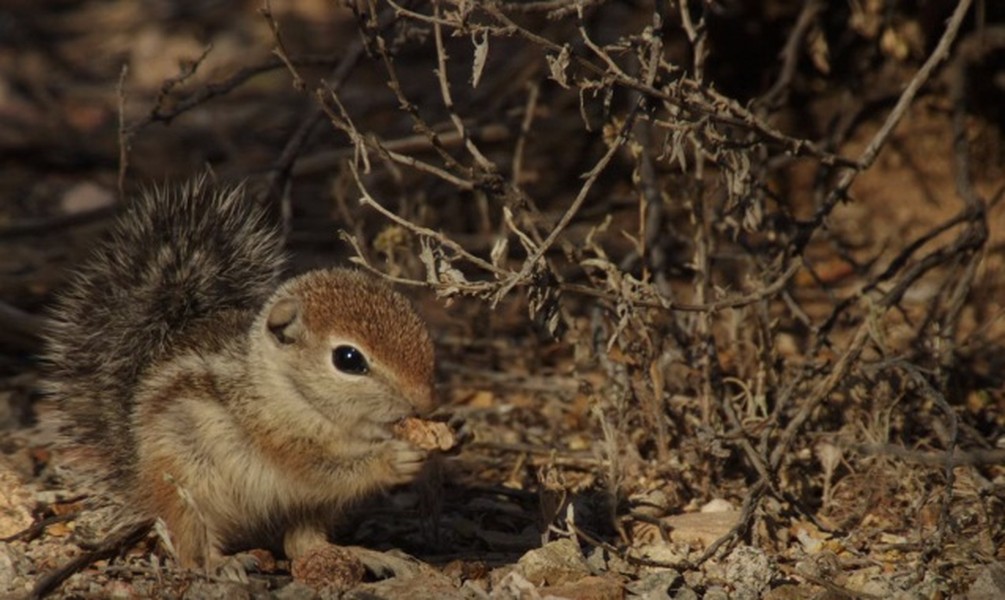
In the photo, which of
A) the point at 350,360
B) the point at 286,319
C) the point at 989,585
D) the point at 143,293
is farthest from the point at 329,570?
the point at 989,585

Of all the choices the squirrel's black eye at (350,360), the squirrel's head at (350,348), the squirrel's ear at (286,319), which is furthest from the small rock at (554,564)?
the squirrel's ear at (286,319)

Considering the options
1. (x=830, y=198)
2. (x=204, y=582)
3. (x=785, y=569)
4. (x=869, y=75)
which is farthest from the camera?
(x=869, y=75)

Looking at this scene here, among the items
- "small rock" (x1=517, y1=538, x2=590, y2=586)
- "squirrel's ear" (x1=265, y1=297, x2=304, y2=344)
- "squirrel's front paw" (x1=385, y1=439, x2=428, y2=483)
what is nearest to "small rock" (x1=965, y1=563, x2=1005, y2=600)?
"small rock" (x1=517, y1=538, x2=590, y2=586)

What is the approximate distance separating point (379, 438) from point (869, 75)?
3.68 m

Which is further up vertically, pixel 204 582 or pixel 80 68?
pixel 80 68

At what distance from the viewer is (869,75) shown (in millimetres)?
7043

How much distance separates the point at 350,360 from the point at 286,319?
0.26 m

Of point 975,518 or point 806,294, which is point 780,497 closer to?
point 975,518

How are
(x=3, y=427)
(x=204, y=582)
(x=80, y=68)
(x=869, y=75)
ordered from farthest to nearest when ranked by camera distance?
(x=80, y=68) < (x=869, y=75) < (x=3, y=427) < (x=204, y=582)

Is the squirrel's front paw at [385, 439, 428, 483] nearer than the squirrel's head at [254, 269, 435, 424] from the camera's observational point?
No

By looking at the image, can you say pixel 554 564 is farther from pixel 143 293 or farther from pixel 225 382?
pixel 143 293

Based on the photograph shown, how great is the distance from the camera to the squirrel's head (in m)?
4.29

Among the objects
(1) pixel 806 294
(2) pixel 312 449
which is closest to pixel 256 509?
(2) pixel 312 449

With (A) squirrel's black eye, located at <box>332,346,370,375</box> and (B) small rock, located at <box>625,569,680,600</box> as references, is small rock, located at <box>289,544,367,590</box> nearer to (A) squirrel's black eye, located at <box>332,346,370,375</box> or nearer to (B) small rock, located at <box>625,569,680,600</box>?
(A) squirrel's black eye, located at <box>332,346,370,375</box>
